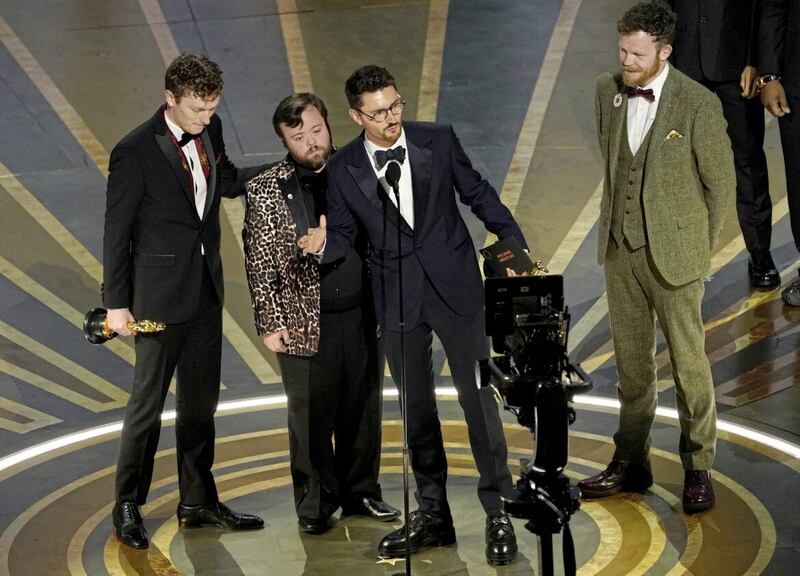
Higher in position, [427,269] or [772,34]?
[772,34]

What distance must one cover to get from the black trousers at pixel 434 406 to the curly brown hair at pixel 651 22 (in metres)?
1.22

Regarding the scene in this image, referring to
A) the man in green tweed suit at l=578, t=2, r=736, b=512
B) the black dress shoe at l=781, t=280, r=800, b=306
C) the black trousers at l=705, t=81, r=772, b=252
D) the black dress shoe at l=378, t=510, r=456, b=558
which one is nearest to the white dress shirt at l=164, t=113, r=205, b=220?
the black dress shoe at l=378, t=510, r=456, b=558

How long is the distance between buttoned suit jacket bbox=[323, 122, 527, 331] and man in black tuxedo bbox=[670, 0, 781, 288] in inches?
98.7

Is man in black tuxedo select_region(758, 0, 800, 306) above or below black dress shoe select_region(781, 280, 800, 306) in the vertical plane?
above

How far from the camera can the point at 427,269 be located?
5.62 meters

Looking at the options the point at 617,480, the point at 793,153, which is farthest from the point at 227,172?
the point at 793,153

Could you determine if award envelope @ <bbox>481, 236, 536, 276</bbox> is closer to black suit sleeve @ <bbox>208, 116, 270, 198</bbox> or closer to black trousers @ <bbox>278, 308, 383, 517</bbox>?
black trousers @ <bbox>278, 308, 383, 517</bbox>

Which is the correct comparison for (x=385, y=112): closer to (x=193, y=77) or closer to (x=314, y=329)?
(x=193, y=77)

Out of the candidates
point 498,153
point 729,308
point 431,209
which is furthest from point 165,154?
point 498,153

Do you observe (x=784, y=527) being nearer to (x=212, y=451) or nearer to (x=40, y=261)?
(x=212, y=451)

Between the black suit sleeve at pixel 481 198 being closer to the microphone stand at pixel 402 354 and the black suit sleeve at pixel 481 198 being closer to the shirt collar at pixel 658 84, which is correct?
the microphone stand at pixel 402 354

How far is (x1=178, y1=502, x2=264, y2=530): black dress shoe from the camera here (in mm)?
5992

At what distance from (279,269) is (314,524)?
103 centimetres

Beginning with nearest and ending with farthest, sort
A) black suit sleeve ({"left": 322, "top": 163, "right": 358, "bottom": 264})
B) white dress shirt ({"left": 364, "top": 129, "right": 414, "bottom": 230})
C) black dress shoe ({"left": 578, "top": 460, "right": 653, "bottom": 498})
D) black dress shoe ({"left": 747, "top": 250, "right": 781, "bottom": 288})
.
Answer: white dress shirt ({"left": 364, "top": 129, "right": 414, "bottom": 230}) < black suit sleeve ({"left": 322, "top": 163, "right": 358, "bottom": 264}) < black dress shoe ({"left": 578, "top": 460, "right": 653, "bottom": 498}) < black dress shoe ({"left": 747, "top": 250, "right": 781, "bottom": 288})
